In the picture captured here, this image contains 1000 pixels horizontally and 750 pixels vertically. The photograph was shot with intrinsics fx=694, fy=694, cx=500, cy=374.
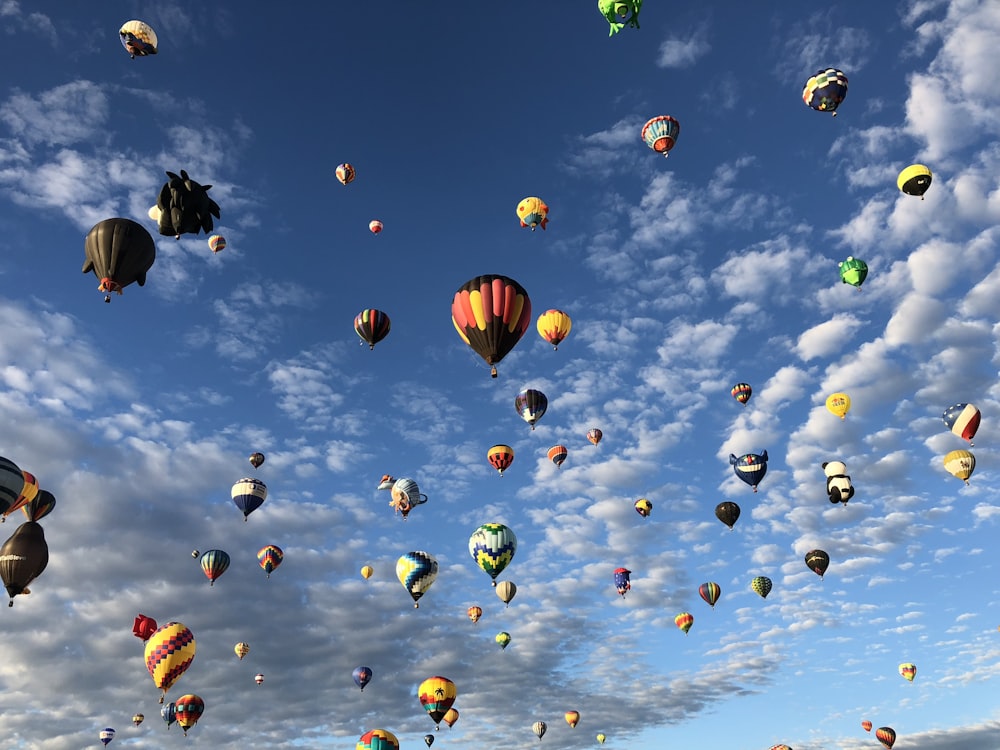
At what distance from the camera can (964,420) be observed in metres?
46.4

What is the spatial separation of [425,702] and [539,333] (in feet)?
92.0

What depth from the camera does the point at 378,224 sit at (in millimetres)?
54969

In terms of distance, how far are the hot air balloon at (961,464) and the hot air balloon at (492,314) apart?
123 ft

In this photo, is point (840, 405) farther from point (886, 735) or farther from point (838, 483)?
point (886, 735)

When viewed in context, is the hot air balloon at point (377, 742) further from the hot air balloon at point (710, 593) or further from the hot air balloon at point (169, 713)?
the hot air balloon at point (710, 593)

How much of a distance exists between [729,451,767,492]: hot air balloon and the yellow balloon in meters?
6.62

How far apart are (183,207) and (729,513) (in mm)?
46227

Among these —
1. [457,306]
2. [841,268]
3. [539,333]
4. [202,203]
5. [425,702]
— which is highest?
[841,268]

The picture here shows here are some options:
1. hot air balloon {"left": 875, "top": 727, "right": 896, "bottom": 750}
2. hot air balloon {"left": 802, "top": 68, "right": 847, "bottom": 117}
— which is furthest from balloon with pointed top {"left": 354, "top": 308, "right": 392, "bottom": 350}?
hot air balloon {"left": 875, "top": 727, "right": 896, "bottom": 750}

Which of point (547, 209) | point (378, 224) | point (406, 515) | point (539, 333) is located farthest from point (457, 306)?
point (406, 515)

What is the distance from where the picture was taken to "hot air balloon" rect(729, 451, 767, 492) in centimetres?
5266

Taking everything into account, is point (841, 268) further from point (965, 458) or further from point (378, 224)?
point (378, 224)

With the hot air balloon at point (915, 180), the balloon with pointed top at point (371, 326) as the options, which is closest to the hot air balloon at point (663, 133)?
the hot air balloon at point (915, 180)

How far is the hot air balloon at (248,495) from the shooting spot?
52125 millimetres
